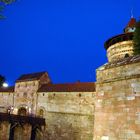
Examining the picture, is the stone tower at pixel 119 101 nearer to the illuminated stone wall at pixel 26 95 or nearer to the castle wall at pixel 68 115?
the castle wall at pixel 68 115

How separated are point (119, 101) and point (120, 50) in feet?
69.6

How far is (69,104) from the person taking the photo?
26969mm

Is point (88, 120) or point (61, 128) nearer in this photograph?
point (88, 120)

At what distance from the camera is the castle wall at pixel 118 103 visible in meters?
7.24

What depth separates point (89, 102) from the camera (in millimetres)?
25250

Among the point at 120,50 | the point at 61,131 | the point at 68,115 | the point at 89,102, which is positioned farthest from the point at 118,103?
the point at 120,50

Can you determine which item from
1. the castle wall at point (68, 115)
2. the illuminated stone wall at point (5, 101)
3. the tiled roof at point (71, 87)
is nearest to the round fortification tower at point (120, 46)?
the tiled roof at point (71, 87)

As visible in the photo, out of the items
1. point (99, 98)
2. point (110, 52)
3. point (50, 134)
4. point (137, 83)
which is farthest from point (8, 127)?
point (137, 83)

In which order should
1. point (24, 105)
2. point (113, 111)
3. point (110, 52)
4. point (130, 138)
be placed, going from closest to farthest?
point (130, 138), point (113, 111), point (110, 52), point (24, 105)

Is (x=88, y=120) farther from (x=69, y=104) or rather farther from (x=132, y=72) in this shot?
(x=132, y=72)

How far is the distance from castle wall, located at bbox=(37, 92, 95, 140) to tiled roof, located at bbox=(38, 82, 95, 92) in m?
0.34

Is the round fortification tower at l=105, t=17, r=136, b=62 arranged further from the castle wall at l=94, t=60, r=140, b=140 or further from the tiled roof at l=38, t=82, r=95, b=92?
the castle wall at l=94, t=60, r=140, b=140

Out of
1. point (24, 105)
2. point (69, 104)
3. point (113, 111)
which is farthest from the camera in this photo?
point (24, 105)

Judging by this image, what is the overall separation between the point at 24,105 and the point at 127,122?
2653cm
